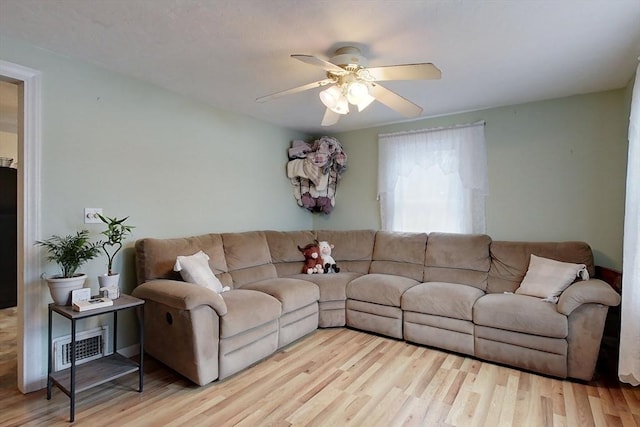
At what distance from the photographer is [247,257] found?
11.2 ft

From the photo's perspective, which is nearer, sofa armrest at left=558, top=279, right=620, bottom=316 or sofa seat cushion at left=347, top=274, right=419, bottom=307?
sofa armrest at left=558, top=279, right=620, bottom=316

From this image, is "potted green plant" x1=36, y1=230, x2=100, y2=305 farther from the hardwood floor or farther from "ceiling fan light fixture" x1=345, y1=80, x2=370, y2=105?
"ceiling fan light fixture" x1=345, y1=80, x2=370, y2=105

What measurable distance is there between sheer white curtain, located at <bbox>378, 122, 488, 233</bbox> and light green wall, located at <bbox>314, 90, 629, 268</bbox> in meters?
0.12

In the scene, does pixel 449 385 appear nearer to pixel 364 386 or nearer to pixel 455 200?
pixel 364 386

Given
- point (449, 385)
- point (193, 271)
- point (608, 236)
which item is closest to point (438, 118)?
point (608, 236)

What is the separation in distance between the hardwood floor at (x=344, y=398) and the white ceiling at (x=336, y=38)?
2.33 m

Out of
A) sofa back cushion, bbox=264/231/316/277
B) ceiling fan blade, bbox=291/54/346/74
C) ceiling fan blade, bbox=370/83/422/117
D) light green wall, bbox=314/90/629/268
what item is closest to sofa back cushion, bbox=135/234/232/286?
sofa back cushion, bbox=264/231/316/277

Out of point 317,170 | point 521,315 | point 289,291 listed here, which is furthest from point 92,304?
point 521,315

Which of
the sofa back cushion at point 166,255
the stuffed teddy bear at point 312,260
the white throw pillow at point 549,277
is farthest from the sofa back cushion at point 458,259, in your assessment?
the sofa back cushion at point 166,255

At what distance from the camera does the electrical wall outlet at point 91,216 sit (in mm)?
2486

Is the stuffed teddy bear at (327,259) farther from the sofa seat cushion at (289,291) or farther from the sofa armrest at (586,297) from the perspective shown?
the sofa armrest at (586,297)

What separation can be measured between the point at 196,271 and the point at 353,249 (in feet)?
6.44

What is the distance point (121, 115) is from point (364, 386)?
2.85 meters

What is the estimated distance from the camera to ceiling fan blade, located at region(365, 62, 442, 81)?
73.5 inches
